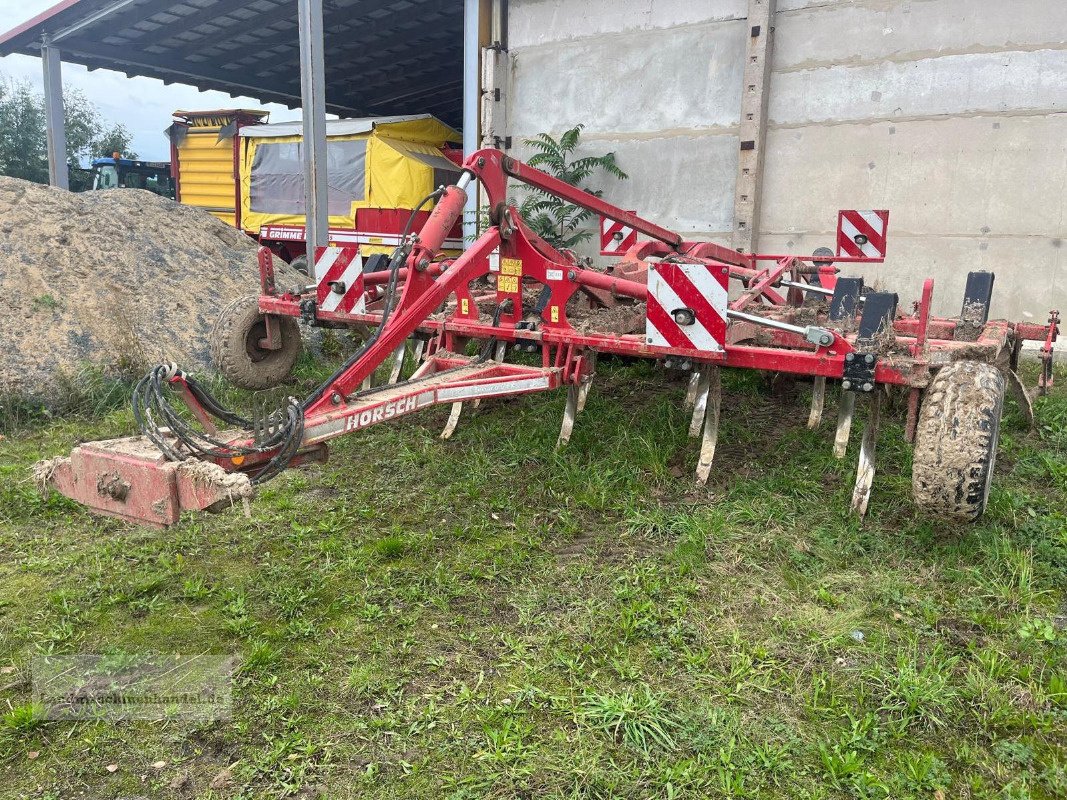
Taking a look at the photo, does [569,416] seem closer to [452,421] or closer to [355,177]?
[452,421]

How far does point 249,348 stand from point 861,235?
4555 mm

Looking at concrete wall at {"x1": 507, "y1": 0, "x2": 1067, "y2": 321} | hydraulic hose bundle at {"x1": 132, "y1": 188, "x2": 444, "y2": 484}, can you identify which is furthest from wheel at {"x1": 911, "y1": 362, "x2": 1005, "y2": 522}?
concrete wall at {"x1": 507, "y1": 0, "x2": 1067, "y2": 321}

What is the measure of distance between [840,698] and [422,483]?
2412mm

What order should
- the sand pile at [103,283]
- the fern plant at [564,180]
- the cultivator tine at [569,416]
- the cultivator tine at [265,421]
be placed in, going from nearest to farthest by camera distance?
the cultivator tine at [265,421] < the cultivator tine at [569,416] < the sand pile at [103,283] < the fern plant at [564,180]

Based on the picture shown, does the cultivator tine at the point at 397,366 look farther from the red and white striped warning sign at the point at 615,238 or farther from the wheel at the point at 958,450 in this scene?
the wheel at the point at 958,450

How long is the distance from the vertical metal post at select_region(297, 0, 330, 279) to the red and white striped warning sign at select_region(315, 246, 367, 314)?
8.27 ft

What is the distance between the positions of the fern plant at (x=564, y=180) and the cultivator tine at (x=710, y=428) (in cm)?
509

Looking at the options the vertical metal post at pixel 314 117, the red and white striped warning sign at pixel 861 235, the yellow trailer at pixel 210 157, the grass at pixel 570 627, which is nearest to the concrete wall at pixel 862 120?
the red and white striped warning sign at pixel 861 235

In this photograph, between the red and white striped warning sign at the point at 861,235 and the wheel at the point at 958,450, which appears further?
the red and white striped warning sign at the point at 861,235

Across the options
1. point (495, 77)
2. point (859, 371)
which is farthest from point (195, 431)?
point (495, 77)

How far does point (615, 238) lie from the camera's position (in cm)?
634

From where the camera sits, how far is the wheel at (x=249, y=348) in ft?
17.3

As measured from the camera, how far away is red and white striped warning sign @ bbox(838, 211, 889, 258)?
6102 millimetres

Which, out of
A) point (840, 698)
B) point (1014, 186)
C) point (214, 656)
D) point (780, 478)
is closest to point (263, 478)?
point (214, 656)
